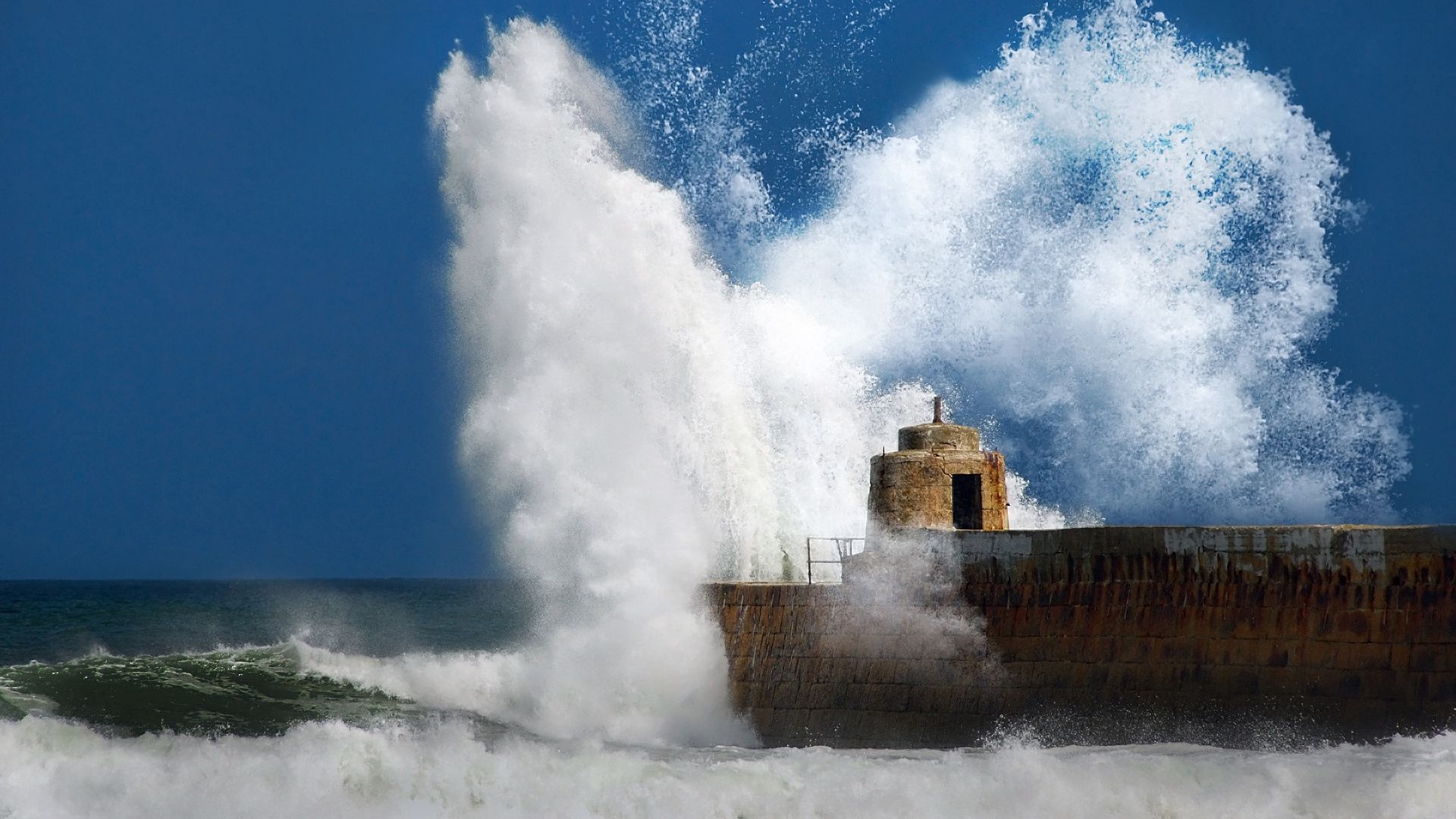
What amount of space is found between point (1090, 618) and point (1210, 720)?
153 cm

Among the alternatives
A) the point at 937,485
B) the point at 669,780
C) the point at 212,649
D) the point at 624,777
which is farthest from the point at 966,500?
the point at 212,649

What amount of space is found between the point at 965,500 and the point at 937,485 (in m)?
0.53

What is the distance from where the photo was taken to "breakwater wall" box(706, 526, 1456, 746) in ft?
38.0

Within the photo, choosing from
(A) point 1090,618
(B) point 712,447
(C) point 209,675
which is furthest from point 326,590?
(A) point 1090,618

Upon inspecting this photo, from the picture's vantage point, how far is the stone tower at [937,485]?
49.5 feet

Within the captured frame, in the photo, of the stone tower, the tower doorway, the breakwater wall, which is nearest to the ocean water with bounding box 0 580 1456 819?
the breakwater wall

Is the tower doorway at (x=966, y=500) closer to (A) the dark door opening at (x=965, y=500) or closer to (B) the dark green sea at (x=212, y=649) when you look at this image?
(A) the dark door opening at (x=965, y=500)

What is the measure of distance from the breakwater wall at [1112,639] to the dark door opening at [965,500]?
1194 millimetres

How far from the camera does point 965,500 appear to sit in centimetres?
1545

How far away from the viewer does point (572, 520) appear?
17.6m

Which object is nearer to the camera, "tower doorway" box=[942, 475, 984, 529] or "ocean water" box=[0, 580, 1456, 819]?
"ocean water" box=[0, 580, 1456, 819]

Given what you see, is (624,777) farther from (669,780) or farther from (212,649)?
(212,649)

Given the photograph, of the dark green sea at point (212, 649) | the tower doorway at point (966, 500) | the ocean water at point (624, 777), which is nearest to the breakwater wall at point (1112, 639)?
the ocean water at point (624, 777)

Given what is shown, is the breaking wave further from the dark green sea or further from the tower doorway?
the tower doorway
